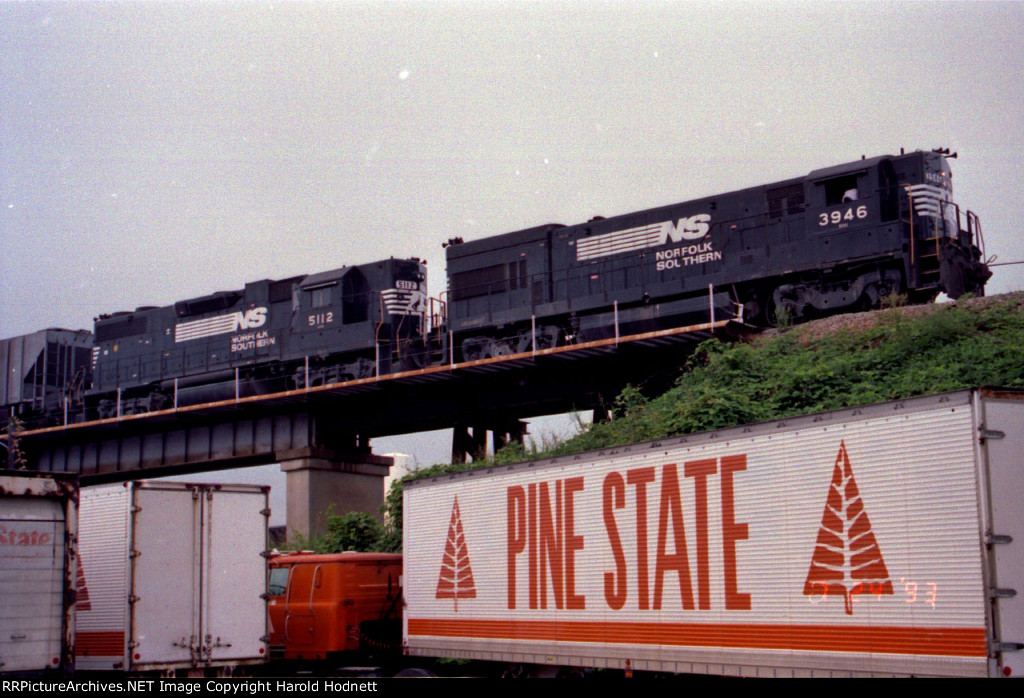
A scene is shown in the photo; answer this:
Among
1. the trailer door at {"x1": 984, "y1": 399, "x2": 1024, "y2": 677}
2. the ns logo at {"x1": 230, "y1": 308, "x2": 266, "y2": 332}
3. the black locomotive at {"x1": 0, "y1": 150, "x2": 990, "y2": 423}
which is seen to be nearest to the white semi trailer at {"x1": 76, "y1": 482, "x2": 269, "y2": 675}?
the trailer door at {"x1": 984, "y1": 399, "x2": 1024, "y2": 677}

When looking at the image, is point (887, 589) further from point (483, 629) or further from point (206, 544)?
point (206, 544)

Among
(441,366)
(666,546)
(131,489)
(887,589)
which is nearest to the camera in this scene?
(887,589)

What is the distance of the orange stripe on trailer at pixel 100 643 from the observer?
12.5m

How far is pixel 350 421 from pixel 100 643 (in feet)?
74.5

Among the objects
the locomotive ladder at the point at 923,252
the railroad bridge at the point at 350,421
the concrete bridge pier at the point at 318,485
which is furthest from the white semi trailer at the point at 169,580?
the concrete bridge pier at the point at 318,485

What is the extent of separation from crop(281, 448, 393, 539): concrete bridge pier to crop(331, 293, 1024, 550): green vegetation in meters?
10.9

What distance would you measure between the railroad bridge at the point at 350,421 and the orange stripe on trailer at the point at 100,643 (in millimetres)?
16161

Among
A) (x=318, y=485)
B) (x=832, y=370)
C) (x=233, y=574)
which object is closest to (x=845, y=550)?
(x=233, y=574)

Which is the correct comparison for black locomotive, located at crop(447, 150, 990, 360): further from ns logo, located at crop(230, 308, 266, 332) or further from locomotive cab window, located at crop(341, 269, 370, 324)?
ns logo, located at crop(230, 308, 266, 332)

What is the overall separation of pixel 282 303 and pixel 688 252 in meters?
15.2

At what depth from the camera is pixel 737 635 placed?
10.2 m

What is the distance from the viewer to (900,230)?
79.7 feet

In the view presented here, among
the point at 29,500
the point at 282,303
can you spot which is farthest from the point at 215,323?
the point at 29,500

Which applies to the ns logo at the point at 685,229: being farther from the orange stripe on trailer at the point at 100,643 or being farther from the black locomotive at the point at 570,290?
the orange stripe on trailer at the point at 100,643
